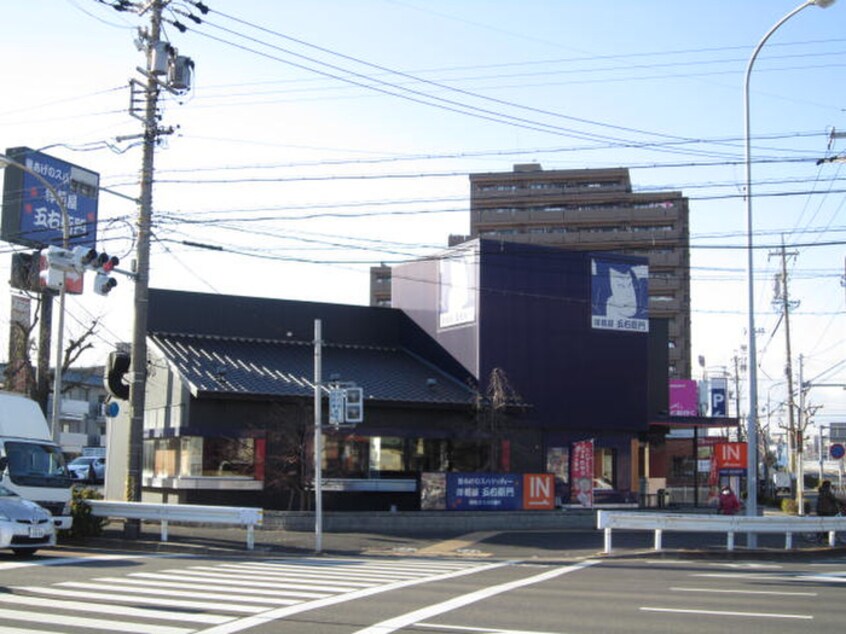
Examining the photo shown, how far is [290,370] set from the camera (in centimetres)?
3158

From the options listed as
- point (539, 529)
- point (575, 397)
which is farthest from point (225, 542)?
point (575, 397)

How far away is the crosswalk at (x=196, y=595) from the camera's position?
36.9 feet

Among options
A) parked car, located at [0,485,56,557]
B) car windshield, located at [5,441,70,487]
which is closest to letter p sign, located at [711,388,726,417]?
car windshield, located at [5,441,70,487]

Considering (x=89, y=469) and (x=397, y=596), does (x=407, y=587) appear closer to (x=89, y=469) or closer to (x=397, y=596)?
(x=397, y=596)

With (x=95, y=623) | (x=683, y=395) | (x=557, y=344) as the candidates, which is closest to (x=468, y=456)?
(x=557, y=344)

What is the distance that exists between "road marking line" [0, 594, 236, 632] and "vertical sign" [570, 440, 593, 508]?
68.4 feet

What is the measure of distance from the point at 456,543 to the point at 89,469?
26017 mm

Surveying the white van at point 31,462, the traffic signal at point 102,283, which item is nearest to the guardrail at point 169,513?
the white van at point 31,462

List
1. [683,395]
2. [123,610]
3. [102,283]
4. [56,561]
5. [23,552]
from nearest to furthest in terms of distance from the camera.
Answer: [123,610]
[56,561]
[23,552]
[102,283]
[683,395]

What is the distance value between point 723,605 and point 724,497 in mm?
17505

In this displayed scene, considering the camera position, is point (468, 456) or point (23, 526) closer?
point (23, 526)

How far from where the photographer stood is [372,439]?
31188mm

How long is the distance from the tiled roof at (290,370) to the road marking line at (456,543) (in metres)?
5.60

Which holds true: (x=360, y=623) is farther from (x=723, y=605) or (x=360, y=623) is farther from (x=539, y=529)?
(x=539, y=529)
